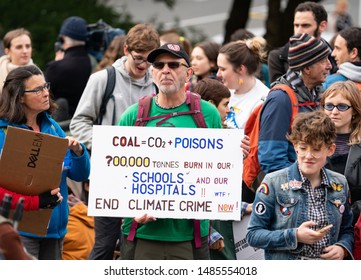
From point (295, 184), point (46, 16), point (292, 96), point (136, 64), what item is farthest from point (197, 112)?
point (46, 16)

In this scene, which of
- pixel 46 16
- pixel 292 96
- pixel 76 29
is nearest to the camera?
pixel 292 96

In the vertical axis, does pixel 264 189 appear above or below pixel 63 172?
below

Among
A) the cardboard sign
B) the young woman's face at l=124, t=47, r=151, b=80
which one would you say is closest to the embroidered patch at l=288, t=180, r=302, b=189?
the cardboard sign

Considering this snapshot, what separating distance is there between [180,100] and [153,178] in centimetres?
58

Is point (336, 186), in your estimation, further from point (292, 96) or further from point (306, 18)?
point (306, 18)

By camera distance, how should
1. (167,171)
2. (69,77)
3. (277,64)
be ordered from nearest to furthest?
(167,171) < (277,64) < (69,77)

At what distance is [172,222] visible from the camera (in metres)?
7.64

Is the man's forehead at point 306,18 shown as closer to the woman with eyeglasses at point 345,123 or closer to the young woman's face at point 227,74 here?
the young woman's face at point 227,74

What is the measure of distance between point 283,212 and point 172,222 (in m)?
0.76

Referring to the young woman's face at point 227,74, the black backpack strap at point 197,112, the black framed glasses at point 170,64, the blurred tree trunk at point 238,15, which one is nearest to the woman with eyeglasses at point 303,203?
the black backpack strap at point 197,112

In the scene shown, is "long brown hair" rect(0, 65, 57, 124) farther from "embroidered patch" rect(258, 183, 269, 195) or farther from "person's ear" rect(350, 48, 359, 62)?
"person's ear" rect(350, 48, 359, 62)

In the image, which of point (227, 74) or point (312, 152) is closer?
point (312, 152)

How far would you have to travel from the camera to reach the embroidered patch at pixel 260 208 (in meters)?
7.38

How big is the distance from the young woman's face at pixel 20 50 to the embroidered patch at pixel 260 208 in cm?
511
